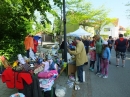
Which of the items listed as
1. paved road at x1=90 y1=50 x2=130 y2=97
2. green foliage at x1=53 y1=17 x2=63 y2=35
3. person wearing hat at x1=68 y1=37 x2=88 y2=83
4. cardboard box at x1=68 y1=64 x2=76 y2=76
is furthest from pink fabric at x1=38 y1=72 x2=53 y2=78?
green foliage at x1=53 y1=17 x2=63 y2=35

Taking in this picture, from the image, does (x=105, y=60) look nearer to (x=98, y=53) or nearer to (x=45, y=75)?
(x=98, y=53)

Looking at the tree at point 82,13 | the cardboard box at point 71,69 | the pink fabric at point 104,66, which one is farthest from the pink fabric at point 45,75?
the tree at point 82,13

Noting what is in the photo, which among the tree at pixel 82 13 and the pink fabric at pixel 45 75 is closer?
the pink fabric at pixel 45 75

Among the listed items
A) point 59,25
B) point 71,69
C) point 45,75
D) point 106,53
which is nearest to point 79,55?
point 71,69

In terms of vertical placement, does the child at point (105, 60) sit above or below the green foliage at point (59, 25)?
below

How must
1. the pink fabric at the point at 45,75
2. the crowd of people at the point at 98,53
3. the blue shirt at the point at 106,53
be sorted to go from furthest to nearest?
1. the blue shirt at the point at 106,53
2. the crowd of people at the point at 98,53
3. the pink fabric at the point at 45,75

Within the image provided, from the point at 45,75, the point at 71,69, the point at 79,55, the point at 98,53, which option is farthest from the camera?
the point at 98,53

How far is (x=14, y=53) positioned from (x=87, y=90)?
6437mm

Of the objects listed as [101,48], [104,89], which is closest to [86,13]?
[101,48]

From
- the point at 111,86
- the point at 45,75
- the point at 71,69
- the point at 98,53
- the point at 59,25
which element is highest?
the point at 59,25

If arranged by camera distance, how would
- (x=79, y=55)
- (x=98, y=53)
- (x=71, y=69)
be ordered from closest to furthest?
(x=79, y=55) → (x=71, y=69) → (x=98, y=53)

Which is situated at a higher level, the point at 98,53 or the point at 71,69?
the point at 98,53

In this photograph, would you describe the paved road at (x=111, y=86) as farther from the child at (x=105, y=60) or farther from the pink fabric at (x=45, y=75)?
the pink fabric at (x=45, y=75)

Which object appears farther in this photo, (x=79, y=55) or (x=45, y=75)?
(x=79, y=55)
